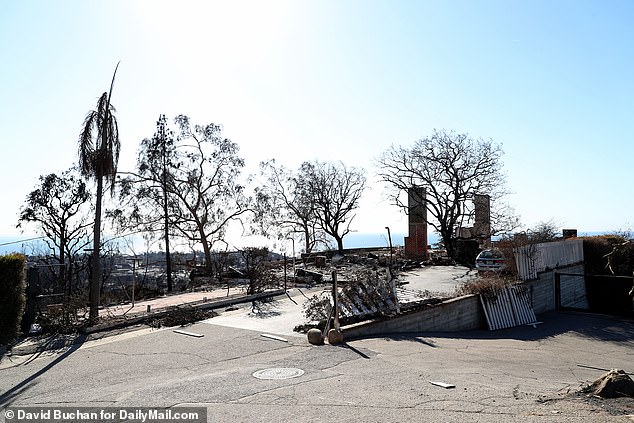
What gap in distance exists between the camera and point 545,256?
22484mm

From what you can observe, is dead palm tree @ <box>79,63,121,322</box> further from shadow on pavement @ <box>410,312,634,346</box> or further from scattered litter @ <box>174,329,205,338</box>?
shadow on pavement @ <box>410,312,634,346</box>

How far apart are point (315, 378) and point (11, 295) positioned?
20.7 feet

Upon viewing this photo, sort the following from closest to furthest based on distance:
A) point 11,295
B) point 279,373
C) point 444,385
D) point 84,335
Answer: point 444,385 < point 279,373 < point 11,295 < point 84,335

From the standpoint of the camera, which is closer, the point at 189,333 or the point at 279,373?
the point at 279,373

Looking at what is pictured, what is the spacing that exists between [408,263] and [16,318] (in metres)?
22.4

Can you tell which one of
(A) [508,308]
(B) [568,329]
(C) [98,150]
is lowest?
(B) [568,329]

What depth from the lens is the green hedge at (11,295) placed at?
9.56 meters

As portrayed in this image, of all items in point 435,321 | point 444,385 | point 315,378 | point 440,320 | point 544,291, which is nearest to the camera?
point 444,385

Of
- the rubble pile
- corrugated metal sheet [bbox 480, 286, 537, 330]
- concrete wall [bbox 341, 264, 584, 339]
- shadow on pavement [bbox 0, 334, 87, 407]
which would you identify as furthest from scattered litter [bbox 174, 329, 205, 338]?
corrugated metal sheet [bbox 480, 286, 537, 330]

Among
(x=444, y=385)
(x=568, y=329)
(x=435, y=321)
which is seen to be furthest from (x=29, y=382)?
(x=568, y=329)

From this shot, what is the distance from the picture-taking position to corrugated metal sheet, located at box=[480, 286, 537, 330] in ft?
57.4

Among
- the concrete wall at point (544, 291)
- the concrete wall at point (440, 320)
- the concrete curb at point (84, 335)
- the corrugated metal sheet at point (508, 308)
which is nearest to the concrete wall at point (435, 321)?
the concrete wall at point (440, 320)

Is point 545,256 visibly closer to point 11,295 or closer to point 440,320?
point 440,320

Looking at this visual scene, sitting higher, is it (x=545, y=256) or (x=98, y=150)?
(x=98, y=150)
